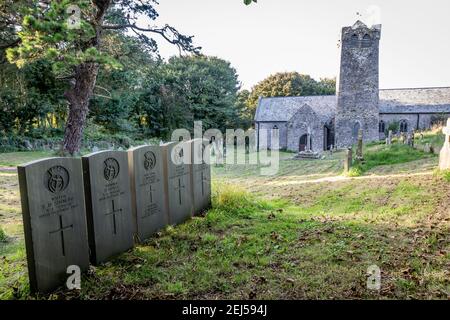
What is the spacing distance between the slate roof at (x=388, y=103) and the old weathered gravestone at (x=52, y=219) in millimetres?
32101

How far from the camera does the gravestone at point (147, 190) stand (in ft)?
15.8

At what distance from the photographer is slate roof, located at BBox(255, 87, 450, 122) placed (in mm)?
32875

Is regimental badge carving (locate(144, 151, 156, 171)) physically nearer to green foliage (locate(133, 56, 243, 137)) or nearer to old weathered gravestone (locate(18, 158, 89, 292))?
old weathered gravestone (locate(18, 158, 89, 292))

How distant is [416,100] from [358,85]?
26.6 ft

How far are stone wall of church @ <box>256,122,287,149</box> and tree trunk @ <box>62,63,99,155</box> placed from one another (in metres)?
23.9

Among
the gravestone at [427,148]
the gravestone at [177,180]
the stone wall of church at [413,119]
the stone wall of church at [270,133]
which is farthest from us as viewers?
the stone wall of church at [270,133]

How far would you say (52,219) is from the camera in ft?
11.3

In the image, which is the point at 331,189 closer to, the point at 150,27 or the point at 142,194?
the point at 142,194

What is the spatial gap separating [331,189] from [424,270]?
619cm

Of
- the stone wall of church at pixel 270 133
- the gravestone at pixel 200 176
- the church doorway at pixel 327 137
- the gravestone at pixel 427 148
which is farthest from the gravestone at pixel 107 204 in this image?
the stone wall of church at pixel 270 133

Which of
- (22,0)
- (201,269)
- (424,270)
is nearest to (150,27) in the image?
(22,0)

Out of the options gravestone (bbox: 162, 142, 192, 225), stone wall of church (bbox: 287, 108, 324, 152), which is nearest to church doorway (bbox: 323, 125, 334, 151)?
stone wall of church (bbox: 287, 108, 324, 152)

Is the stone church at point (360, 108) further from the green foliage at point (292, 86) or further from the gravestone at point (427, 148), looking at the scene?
the green foliage at point (292, 86)
